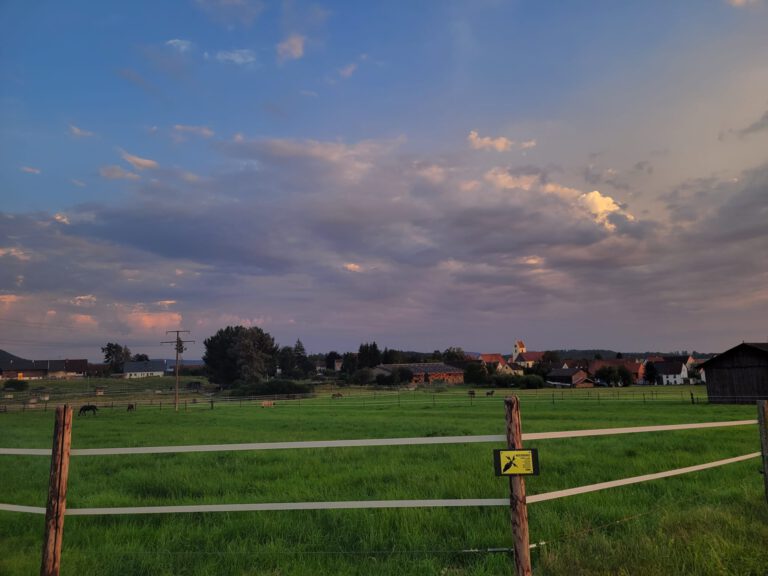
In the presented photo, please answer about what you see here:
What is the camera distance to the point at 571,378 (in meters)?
109

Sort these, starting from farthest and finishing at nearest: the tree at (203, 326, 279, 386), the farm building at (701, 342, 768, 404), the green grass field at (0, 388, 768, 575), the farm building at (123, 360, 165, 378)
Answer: the farm building at (123, 360, 165, 378)
the tree at (203, 326, 279, 386)
the farm building at (701, 342, 768, 404)
the green grass field at (0, 388, 768, 575)

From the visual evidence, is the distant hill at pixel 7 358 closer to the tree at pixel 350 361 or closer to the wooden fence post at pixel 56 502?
the tree at pixel 350 361

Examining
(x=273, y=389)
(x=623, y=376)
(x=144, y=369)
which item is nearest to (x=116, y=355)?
(x=144, y=369)

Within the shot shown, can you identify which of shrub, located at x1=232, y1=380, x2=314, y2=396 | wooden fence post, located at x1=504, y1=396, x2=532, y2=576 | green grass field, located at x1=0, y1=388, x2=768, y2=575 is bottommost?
shrub, located at x1=232, y1=380, x2=314, y2=396

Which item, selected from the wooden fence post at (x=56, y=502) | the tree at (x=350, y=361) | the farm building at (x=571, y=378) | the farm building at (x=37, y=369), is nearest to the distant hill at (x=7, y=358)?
the farm building at (x=37, y=369)

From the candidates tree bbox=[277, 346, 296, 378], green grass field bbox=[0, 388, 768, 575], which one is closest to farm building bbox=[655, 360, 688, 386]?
tree bbox=[277, 346, 296, 378]

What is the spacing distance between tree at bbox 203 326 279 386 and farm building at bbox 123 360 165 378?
55.5 metres

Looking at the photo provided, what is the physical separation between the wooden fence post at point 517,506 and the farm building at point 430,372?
356 ft

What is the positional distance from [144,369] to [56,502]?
18020 cm

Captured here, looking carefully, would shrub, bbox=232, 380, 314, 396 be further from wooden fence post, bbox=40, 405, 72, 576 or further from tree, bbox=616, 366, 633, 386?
wooden fence post, bbox=40, 405, 72, 576

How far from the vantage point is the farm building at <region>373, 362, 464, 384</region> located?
116250 millimetres

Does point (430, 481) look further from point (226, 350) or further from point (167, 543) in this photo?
point (226, 350)

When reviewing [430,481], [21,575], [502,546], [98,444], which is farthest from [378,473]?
[98,444]

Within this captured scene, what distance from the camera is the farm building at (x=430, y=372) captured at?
381ft
